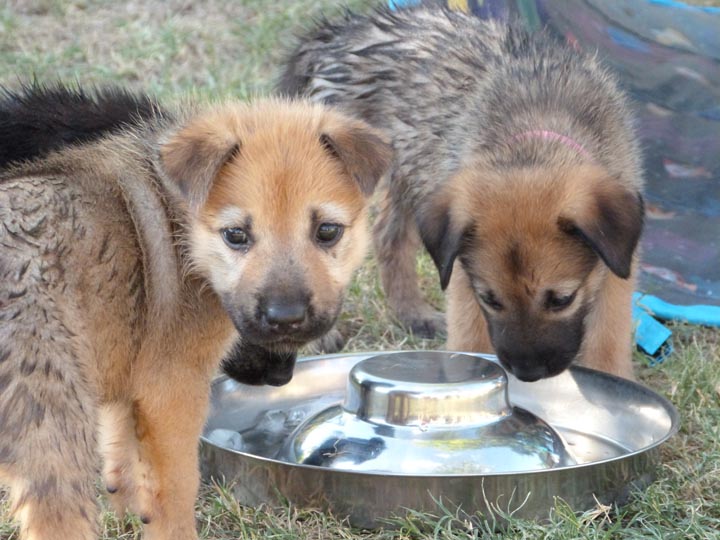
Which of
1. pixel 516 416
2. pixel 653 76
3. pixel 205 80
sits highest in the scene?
pixel 653 76

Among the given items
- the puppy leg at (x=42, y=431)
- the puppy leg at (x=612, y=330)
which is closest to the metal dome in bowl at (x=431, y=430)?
the puppy leg at (x=612, y=330)

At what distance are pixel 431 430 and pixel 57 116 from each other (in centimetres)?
160

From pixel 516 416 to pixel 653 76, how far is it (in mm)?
2475

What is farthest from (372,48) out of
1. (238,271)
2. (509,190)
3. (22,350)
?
(22,350)

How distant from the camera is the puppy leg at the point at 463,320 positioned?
4566 millimetres

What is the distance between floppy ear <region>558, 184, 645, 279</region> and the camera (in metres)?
3.74

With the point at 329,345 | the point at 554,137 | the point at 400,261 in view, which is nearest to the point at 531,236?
the point at 554,137

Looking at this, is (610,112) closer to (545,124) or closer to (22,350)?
(545,124)

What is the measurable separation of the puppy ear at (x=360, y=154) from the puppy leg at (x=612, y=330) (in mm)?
1366

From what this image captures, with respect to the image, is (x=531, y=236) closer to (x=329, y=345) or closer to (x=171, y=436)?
(x=171, y=436)

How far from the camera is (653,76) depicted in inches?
223

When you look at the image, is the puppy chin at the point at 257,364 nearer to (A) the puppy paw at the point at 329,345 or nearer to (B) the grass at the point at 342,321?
(B) the grass at the point at 342,321

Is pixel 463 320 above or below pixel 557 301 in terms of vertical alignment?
below

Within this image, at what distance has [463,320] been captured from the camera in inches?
183
